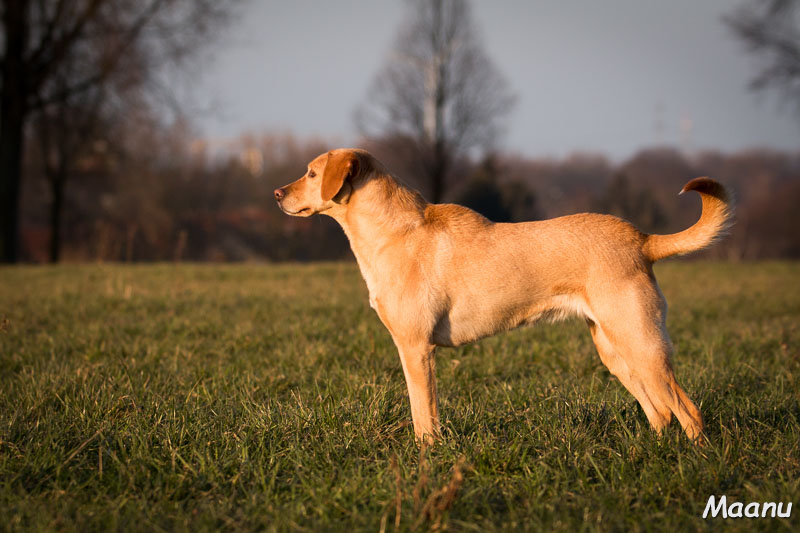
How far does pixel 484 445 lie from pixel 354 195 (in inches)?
66.7

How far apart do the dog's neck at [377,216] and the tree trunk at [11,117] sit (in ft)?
48.2

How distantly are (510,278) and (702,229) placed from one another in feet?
3.72

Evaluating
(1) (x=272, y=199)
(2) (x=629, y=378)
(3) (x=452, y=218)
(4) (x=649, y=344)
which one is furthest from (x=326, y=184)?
(1) (x=272, y=199)

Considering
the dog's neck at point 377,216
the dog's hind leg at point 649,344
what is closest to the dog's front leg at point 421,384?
the dog's neck at point 377,216

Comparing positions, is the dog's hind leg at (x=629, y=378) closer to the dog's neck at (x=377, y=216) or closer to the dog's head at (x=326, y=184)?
the dog's neck at (x=377, y=216)

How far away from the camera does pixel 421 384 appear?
314 centimetres

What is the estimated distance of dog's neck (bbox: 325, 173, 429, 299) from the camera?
3.42 meters

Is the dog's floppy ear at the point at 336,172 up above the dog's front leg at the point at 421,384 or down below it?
above

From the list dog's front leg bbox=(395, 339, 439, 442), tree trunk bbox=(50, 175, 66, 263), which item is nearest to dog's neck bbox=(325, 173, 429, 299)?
dog's front leg bbox=(395, 339, 439, 442)

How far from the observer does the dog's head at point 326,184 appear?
3.40 metres

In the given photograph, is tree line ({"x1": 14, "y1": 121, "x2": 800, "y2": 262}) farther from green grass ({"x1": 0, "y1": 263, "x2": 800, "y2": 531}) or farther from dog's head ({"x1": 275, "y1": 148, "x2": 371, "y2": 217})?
dog's head ({"x1": 275, "y1": 148, "x2": 371, "y2": 217})

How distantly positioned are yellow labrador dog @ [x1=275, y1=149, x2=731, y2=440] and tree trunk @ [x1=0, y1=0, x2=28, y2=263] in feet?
48.1

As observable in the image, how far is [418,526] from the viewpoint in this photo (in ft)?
7.22

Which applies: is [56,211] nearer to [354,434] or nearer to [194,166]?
[194,166]
